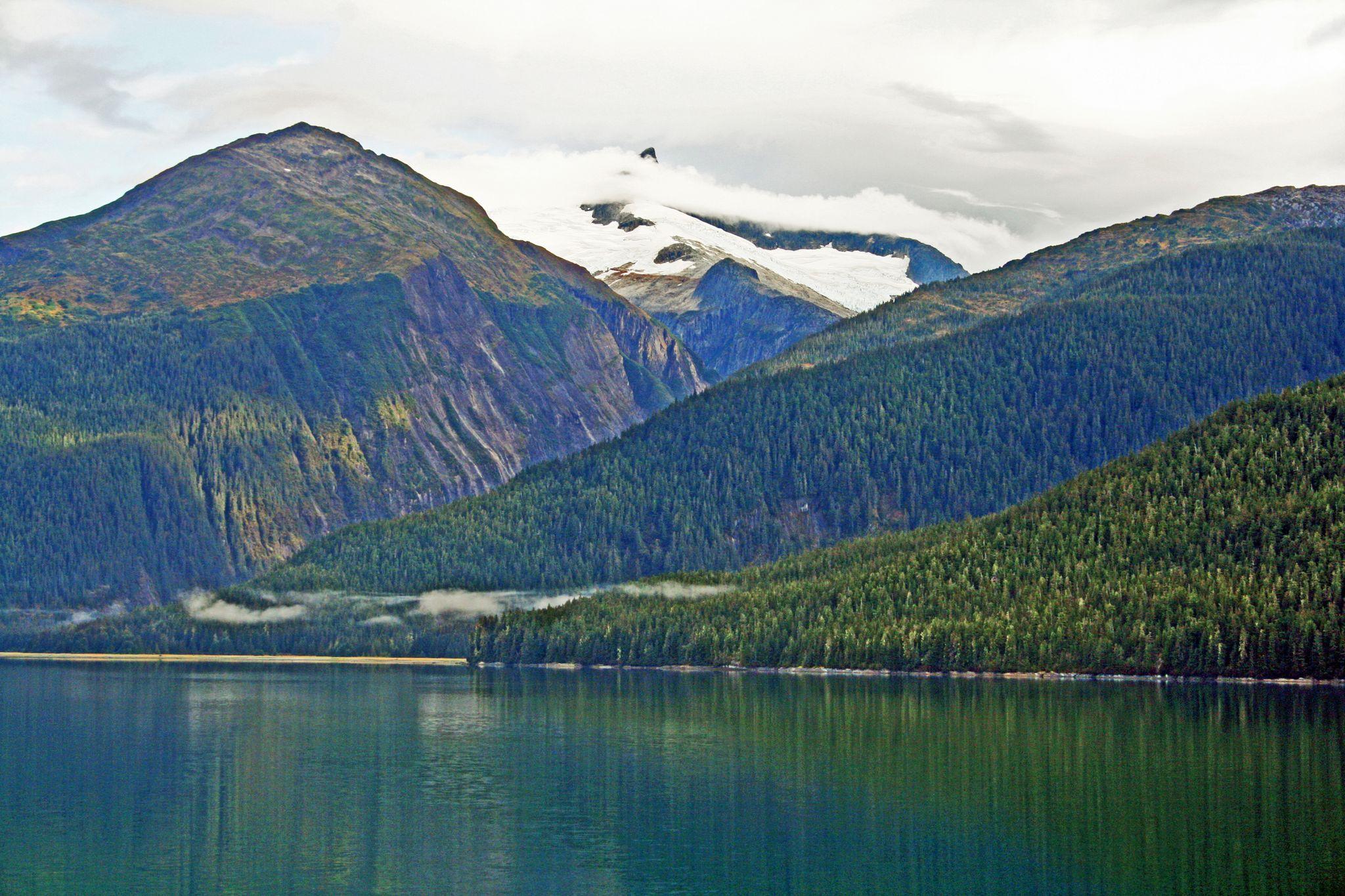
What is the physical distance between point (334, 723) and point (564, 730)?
28030 mm

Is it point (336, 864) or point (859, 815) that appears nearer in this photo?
point (336, 864)

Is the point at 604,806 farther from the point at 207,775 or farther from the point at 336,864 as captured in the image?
the point at 207,775

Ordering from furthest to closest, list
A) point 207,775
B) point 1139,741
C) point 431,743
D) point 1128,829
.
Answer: point 431,743 → point 1139,741 → point 207,775 → point 1128,829

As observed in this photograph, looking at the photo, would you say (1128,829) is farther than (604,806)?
No

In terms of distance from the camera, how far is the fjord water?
94062 millimetres

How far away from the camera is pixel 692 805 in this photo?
11844cm

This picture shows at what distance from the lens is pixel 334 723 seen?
185 metres

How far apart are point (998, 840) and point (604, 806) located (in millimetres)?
28517

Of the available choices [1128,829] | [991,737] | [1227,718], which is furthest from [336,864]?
[1227,718]

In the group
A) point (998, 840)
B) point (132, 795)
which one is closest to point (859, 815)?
point (998, 840)

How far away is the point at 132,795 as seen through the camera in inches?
4882

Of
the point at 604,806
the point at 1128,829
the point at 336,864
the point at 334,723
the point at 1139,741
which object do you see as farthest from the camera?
the point at 334,723

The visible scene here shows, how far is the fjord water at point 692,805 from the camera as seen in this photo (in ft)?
309

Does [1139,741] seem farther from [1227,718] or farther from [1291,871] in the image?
[1291,871]
